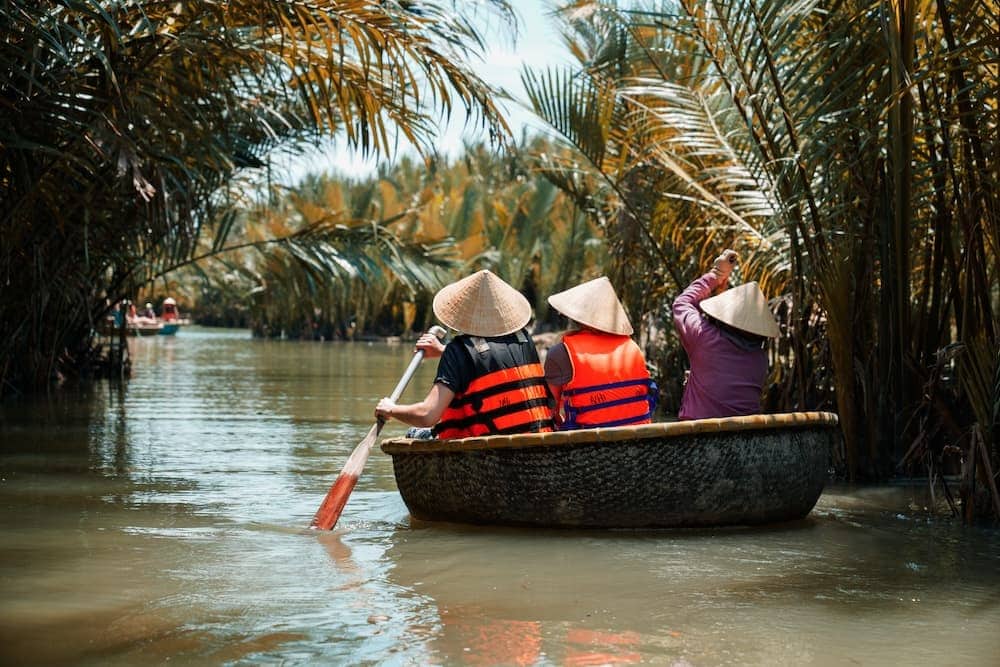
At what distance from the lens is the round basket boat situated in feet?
20.1

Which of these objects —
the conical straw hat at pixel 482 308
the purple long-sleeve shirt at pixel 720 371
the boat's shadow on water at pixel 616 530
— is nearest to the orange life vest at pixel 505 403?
the conical straw hat at pixel 482 308

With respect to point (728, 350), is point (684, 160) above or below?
above

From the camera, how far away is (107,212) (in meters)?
12.6

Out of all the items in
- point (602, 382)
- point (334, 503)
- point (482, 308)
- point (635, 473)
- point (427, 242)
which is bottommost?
point (334, 503)

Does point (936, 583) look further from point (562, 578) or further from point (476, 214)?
point (476, 214)

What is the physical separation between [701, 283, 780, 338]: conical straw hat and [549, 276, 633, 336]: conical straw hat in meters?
0.58

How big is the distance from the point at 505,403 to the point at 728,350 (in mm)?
1298

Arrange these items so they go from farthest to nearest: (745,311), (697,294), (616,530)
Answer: (697,294), (745,311), (616,530)

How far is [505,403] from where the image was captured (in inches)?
257

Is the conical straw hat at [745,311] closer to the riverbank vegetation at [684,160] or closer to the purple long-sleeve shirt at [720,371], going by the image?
the purple long-sleeve shirt at [720,371]

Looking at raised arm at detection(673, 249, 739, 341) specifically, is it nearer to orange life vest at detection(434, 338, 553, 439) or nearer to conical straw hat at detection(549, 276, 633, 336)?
conical straw hat at detection(549, 276, 633, 336)

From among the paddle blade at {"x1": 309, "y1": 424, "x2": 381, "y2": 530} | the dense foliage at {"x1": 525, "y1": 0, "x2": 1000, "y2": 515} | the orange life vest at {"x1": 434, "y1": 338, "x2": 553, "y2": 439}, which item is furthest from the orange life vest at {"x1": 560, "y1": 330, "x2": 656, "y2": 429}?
the dense foliage at {"x1": 525, "y1": 0, "x2": 1000, "y2": 515}

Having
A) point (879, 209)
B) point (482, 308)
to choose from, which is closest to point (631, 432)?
point (482, 308)

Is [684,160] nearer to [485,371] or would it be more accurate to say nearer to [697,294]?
[697,294]
